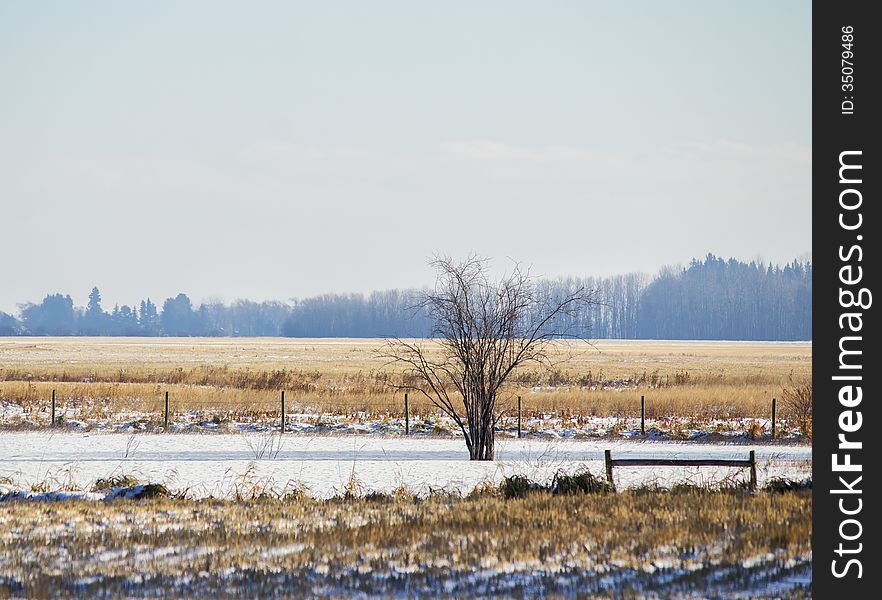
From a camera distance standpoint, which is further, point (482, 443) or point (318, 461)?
point (482, 443)

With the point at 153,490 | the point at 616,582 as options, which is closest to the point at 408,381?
the point at 153,490

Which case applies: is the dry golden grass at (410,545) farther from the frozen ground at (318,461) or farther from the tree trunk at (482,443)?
the tree trunk at (482,443)

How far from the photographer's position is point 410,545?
10.6 m

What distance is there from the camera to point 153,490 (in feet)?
49.3

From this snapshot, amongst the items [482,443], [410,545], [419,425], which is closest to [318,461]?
[482,443]

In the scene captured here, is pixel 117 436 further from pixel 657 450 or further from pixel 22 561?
pixel 22 561

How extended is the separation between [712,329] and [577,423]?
175 metres

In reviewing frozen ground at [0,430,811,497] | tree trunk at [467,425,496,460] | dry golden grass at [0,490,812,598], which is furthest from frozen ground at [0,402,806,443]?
dry golden grass at [0,490,812,598]

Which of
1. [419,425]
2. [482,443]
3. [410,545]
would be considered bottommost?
[419,425]

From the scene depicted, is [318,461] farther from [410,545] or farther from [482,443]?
[410,545]

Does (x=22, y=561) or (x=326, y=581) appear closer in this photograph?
(x=326, y=581)

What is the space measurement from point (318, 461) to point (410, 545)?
11454 mm

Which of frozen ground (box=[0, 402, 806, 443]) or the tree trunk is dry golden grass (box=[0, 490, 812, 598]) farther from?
frozen ground (box=[0, 402, 806, 443])

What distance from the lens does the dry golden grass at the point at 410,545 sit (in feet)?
28.9
